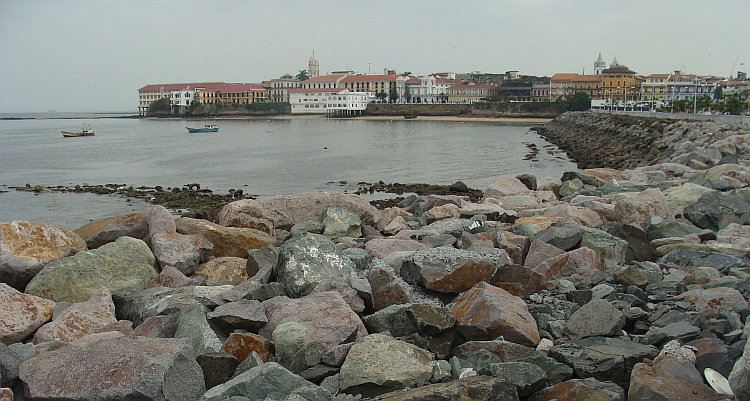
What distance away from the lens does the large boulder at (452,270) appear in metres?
5.28

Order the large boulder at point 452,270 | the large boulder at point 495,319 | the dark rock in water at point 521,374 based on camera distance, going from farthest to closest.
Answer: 1. the large boulder at point 452,270
2. the large boulder at point 495,319
3. the dark rock in water at point 521,374

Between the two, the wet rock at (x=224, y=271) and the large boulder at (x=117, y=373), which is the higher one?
the large boulder at (x=117, y=373)

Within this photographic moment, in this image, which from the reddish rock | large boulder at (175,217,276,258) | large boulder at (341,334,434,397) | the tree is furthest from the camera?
the tree

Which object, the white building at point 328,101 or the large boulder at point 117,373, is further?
the white building at point 328,101

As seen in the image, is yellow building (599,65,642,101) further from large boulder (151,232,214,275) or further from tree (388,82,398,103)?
large boulder (151,232,214,275)

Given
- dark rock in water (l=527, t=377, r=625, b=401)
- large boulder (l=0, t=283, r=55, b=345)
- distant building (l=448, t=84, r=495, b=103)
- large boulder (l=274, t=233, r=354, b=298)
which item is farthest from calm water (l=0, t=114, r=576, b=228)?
distant building (l=448, t=84, r=495, b=103)

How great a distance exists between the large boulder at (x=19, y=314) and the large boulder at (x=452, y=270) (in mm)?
3352

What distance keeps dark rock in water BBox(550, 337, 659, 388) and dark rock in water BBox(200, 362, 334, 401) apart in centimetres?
161

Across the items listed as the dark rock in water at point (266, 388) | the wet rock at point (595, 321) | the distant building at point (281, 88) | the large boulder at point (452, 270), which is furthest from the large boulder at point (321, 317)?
the distant building at point (281, 88)

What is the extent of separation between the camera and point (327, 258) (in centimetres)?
556

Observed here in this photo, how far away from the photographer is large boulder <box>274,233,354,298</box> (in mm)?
5289

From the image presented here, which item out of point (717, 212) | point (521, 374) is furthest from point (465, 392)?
point (717, 212)

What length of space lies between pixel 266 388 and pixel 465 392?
116 centimetres

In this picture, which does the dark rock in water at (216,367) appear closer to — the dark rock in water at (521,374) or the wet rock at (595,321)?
the dark rock in water at (521,374)
